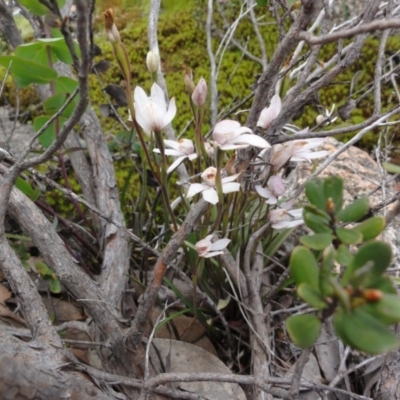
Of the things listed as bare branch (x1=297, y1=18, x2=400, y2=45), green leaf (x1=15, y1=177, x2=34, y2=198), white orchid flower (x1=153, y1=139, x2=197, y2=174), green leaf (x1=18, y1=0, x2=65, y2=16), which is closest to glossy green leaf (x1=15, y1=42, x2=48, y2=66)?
green leaf (x1=18, y1=0, x2=65, y2=16)

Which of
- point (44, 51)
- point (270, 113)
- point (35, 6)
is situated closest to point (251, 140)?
point (270, 113)

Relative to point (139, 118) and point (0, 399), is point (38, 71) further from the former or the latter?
point (0, 399)

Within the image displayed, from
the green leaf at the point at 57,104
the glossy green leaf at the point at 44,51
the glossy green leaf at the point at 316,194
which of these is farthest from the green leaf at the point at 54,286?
the glossy green leaf at the point at 316,194

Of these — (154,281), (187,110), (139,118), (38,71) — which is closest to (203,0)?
(187,110)

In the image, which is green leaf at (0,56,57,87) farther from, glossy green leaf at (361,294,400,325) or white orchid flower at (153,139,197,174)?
glossy green leaf at (361,294,400,325)

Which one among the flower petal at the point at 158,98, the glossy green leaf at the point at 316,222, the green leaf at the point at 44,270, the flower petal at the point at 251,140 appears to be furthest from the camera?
the green leaf at the point at 44,270

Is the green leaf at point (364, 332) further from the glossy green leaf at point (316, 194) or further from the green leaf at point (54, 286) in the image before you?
the green leaf at point (54, 286)
